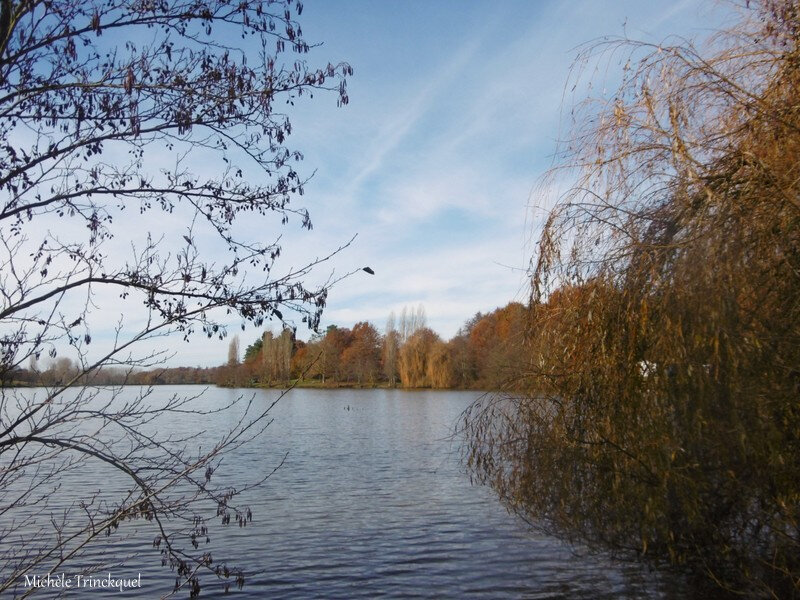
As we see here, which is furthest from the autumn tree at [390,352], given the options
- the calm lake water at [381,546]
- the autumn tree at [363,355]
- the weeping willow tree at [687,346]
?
the weeping willow tree at [687,346]

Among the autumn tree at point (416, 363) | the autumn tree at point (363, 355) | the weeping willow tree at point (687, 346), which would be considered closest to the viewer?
the weeping willow tree at point (687, 346)

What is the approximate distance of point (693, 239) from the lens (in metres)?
4.54

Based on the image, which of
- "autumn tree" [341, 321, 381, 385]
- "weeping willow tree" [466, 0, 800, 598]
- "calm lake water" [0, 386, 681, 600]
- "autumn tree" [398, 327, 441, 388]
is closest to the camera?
"weeping willow tree" [466, 0, 800, 598]

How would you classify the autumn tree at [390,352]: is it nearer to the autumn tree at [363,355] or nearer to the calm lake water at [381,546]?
the autumn tree at [363,355]

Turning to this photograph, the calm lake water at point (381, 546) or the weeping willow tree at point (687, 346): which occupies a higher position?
the weeping willow tree at point (687, 346)

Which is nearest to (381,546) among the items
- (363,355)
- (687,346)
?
(687,346)

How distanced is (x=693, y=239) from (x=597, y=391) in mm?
1479

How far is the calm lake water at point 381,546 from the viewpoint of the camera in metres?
7.89

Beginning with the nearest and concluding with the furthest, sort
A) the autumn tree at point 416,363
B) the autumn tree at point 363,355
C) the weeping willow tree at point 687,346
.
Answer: the weeping willow tree at point 687,346 < the autumn tree at point 416,363 < the autumn tree at point 363,355

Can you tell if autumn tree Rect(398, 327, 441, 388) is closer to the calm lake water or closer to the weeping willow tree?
the calm lake water

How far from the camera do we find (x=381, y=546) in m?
9.75

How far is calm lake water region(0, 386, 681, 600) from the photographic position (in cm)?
789

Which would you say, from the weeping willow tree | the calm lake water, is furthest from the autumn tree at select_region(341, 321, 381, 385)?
the weeping willow tree

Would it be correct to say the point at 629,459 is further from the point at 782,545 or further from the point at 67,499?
the point at 67,499
